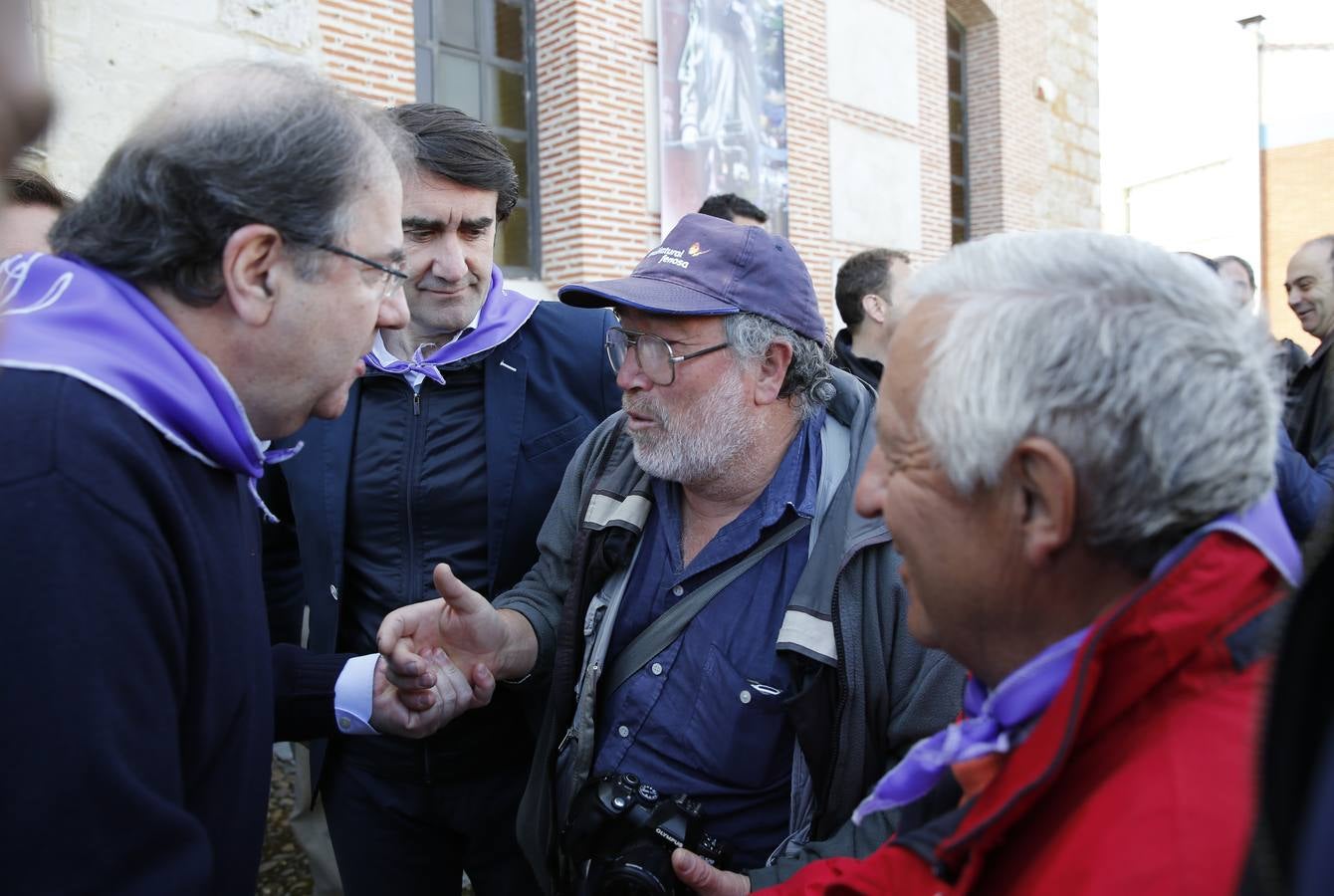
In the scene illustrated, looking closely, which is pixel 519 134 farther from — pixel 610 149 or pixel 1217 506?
pixel 1217 506

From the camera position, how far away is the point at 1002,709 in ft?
3.52

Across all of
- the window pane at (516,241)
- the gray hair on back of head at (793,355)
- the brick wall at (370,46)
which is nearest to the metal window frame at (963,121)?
the window pane at (516,241)

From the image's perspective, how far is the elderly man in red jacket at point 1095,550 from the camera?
0.86m

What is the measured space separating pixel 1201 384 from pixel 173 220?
1245 mm

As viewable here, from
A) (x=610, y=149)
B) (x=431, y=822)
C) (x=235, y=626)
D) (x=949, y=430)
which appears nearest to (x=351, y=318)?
(x=235, y=626)

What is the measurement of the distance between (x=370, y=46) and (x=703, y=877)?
672cm

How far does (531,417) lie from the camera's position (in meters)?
2.38

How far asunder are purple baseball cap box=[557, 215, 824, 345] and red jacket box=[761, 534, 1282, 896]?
129cm

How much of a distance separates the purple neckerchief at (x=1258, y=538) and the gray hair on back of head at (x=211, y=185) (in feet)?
3.81

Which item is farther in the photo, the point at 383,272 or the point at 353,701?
the point at 353,701

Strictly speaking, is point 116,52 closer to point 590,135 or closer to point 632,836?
point 590,135

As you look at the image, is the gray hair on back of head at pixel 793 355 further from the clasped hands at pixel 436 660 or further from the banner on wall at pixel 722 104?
the banner on wall at pixel 722 104

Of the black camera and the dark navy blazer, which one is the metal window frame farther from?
the black camera

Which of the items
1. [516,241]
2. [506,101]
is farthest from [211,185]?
[506,101]
